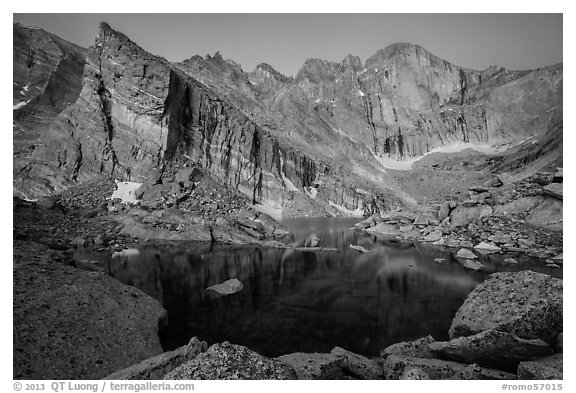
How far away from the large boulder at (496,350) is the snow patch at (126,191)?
38992mm

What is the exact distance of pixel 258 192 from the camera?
6575 centimetres

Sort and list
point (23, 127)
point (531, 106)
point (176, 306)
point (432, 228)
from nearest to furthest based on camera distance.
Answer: point (176, 306)
point (432, 228)
point (23, 127)
point (531, 106)

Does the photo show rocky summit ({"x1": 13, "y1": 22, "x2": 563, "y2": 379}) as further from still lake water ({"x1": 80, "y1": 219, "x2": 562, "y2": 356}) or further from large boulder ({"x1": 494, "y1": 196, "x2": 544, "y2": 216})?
still lake water ({"x1": 80, "y1": 219, "x2": 562, "y2": 356})

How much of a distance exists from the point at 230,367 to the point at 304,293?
39.2 ft

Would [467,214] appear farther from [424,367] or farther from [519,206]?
[424,367]

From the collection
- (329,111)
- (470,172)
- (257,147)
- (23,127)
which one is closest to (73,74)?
(23,127)

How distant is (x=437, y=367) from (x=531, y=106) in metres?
144

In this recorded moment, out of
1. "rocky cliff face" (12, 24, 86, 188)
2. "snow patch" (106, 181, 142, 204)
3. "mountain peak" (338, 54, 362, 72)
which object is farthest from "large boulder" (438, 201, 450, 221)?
"mountain peak" (338, 54, 362, 72)

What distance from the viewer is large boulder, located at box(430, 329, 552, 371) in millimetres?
6551

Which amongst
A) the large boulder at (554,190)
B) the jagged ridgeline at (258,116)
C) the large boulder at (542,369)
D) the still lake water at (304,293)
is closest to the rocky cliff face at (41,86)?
the jagged ridgeline at (258,116)

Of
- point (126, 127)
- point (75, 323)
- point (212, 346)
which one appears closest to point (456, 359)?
point (212, 346)

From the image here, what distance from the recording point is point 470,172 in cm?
9950

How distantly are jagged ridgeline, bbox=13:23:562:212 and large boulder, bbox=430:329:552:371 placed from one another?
12932 millimetres

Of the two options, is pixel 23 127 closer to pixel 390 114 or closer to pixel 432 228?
pixel 432 228
